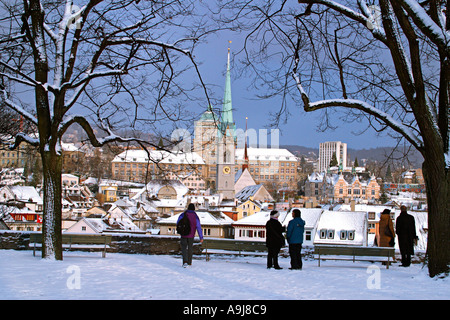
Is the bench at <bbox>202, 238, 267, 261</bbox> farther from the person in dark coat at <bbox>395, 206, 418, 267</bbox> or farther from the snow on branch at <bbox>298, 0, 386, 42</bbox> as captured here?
the snow on branch at <bbox>298, 0, 386, 42</bbox>

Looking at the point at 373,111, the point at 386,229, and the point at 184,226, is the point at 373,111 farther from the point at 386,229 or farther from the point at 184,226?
the point at 184,226

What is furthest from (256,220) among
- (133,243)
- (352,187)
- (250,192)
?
(352,187)

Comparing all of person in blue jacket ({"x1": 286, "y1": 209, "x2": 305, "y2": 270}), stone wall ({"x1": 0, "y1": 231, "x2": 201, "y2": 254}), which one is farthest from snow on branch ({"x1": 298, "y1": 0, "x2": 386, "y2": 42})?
stone wall ({"x1": 0, "y1": 231, "x2": 201, "y2": 254})

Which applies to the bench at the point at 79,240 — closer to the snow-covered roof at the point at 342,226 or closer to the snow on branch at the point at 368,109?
the snow on branch at the point at 368,109

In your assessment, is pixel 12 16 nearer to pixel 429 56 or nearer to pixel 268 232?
pixel 268 232

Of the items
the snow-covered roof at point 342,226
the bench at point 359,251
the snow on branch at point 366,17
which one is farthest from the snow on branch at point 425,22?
the snow-covered roof at point 342,226

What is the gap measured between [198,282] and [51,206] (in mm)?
4576

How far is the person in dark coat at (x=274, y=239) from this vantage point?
A: 12.4 metres

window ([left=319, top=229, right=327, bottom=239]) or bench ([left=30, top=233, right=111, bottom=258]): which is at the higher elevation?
bench ([left=30, top=233, right=111, bottom=258])

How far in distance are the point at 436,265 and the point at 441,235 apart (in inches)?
23.5

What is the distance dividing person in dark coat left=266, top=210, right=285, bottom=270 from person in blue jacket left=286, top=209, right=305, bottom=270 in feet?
0.70

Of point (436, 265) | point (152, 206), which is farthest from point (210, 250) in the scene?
point (152, 206)

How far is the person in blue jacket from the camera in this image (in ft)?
40.5
